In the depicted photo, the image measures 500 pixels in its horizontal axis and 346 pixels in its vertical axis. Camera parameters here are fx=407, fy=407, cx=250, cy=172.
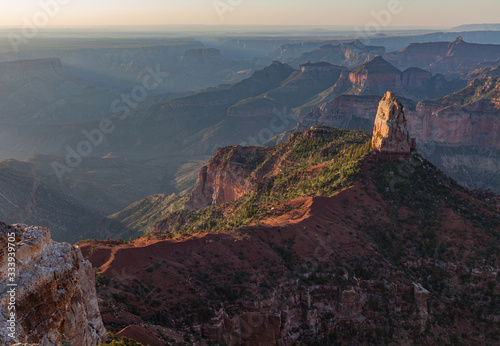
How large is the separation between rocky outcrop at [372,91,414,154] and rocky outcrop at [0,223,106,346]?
47286 mm

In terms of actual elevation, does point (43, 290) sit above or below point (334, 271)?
above

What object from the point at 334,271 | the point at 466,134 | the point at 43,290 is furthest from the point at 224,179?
the point at 466,134

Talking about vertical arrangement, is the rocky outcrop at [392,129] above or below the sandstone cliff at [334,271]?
above

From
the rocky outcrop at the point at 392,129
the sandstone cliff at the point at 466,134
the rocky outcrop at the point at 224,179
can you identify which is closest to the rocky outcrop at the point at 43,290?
the rocky outcrop at the point at 392,129

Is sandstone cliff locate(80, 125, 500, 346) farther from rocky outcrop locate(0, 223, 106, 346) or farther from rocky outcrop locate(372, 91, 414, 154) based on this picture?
rocky outcrop locate(0, 223, 106, 346)

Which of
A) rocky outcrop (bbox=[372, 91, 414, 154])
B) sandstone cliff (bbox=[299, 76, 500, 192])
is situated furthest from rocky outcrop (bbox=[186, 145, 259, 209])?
sandstone cliff (bbox=[299, 76, 500, 192])

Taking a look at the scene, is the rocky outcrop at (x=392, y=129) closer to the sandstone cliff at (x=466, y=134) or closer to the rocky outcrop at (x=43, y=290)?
the rocky outcrop at (x=43, y=290)

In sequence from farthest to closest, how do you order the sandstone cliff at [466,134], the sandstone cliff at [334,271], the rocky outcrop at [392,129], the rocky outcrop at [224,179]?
the sandstone cliff at [466,134], the rocky outcrop at [224,179], the rocky outcrop at [392,129], the sandstone cliff at [334,271]

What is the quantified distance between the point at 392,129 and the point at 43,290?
165ft

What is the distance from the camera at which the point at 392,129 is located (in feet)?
188

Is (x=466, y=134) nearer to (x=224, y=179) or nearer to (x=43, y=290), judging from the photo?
(x=224, y=179)

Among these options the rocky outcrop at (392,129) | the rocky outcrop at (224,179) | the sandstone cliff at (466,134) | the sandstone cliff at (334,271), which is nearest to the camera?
the sandstone cliff at (334,271)

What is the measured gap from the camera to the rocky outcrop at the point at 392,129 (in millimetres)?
56491

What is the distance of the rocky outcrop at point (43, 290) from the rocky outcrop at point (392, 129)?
4729 cm
